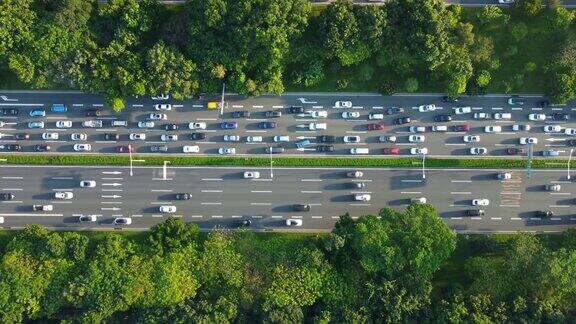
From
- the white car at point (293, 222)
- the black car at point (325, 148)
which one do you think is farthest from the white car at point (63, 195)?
the black car at point (325, 148)

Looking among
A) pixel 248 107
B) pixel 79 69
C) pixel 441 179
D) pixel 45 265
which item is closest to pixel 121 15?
pixel 79 69

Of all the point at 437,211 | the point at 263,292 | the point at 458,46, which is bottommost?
the point at 263,292

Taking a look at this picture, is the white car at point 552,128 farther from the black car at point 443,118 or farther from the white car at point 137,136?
the white car at point 137,136

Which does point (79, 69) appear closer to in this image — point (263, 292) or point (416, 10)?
point (263, 292)

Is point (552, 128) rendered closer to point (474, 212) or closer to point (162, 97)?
point (474, 212)

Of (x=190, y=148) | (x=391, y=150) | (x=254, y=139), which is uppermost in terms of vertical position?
(x=254, y=139)

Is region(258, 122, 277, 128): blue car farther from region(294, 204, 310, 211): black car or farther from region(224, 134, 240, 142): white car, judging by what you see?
region(294, 204, 310, 211): black car

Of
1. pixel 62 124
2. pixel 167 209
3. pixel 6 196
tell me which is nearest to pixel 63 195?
pixel 6 196
